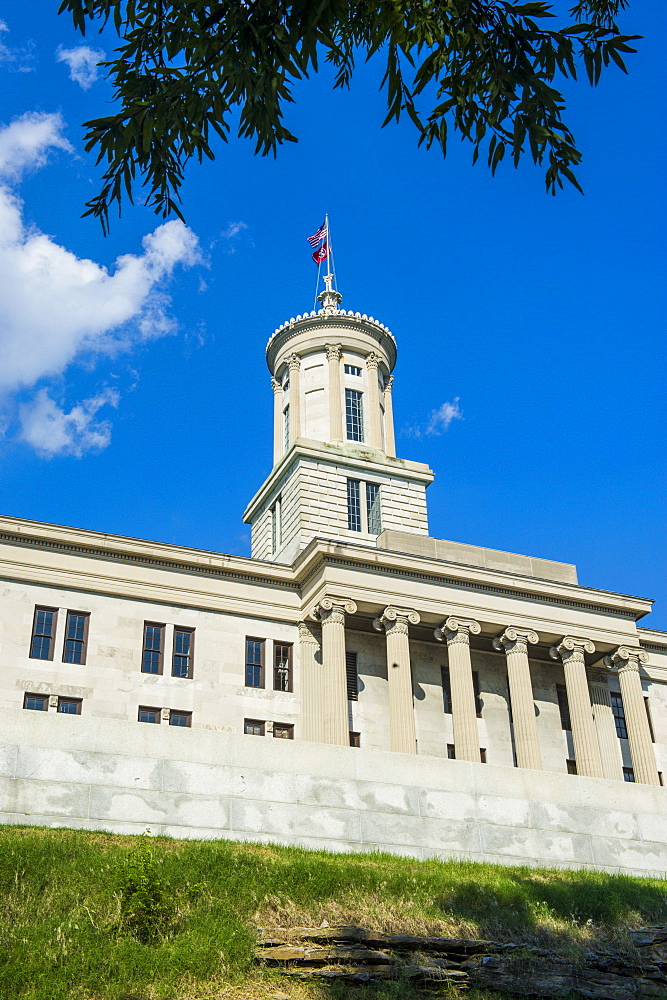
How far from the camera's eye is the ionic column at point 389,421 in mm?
62000

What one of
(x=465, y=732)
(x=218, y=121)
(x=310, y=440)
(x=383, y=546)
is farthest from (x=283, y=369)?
(x=218, y=121)

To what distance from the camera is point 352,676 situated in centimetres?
4944

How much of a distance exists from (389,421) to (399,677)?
2068cm

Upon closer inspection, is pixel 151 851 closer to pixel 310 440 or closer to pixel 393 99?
pixel 393 99

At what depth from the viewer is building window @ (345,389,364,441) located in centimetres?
6106

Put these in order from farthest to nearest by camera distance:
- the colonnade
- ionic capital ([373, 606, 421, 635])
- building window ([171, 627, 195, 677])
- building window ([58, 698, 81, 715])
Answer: ionic capital ([373, 606, 421, 635]) → building window ([171, 627, 195, 677]) → the colonnade → building window ([58, 698, 81, 715])

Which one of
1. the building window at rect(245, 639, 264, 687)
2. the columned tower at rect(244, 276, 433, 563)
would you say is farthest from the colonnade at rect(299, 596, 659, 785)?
the columned tower at rect(244, 276, 433, 563)

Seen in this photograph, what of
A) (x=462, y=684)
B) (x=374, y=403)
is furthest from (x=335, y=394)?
(x=462, y=684)

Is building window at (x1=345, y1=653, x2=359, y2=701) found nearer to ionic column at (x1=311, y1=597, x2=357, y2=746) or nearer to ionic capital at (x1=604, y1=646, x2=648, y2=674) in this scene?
ionic column at (x1=311, y1=597, x2=357, y2=746)

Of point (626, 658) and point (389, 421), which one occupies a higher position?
point (389, 421)

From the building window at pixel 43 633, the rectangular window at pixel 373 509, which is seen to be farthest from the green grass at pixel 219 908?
the rectangular window at pixel 373 509

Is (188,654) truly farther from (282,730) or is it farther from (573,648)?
(573,648)

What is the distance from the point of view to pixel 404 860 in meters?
27.7

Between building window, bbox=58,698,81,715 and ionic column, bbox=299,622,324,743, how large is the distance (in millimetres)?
9606
